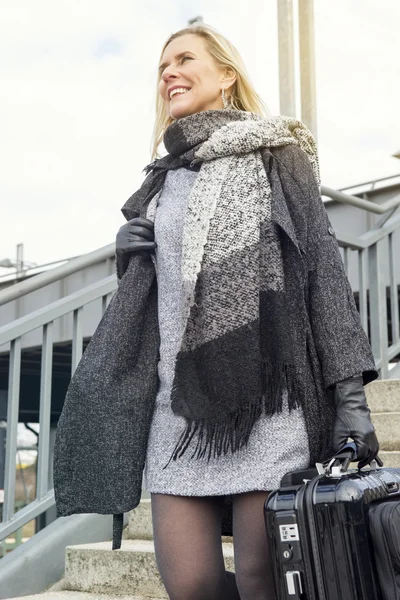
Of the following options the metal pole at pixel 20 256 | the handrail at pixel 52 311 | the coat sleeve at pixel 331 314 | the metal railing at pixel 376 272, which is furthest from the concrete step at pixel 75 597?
the metal pole at pixel 20 256

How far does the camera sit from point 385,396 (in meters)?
3.83

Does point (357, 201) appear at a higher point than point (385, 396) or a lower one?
higher

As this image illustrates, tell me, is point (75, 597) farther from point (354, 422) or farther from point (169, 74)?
point (169, 74)

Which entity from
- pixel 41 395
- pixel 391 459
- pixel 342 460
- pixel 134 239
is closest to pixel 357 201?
pixel 391 459

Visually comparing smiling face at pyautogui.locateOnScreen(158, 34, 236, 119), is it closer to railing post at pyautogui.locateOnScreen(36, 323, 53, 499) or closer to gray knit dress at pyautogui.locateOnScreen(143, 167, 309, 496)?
gray knit dress at pyautogui.locateOnScreen(143, 167, 309, 496)

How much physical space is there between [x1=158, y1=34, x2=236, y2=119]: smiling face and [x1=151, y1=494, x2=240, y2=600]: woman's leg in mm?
966

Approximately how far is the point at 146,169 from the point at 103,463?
0.79 metres

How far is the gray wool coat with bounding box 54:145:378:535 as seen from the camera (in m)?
1.64

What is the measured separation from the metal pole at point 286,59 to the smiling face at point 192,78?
2140 millimetres

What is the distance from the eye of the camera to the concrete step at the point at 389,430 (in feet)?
11.3

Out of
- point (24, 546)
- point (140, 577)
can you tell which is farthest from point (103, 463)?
point (24, 546)

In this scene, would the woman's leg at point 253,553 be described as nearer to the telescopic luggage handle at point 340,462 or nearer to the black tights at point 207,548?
the black tights at point 207,548

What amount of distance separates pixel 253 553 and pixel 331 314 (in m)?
0.51

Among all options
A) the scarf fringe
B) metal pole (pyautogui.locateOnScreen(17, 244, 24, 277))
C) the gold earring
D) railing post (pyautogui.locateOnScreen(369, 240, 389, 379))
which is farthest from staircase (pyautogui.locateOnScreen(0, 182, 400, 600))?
metal pole (pyautogui.locateOnScreen(17, 244, 24, 277))
